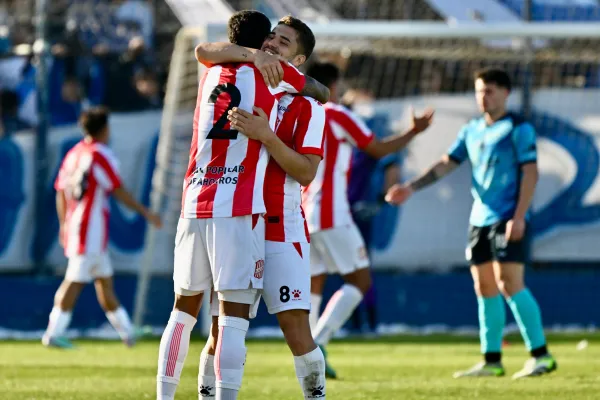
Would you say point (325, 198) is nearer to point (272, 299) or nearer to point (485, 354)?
point (485, 354)

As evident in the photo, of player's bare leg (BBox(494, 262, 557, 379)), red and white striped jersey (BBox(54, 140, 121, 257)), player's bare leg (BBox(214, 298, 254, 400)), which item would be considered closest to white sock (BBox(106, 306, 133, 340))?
red and white striped jersey (BBox(54, 140, 121, 257))

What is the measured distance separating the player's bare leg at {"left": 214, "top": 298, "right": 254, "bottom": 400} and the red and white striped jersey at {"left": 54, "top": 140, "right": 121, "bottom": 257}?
6.49m

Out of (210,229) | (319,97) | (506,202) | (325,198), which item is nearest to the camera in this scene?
(210,229)

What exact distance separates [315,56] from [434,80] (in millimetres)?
1438

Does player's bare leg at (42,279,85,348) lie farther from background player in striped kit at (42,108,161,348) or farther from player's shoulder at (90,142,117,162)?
player's shoulder at (90,142,117,162)

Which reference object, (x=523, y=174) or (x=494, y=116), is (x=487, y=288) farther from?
(x=494, y=116)

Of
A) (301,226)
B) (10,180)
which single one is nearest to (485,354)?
(301,226)

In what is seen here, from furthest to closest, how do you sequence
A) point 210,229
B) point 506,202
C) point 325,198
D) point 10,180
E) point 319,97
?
1. point 10,180
2. point 325,198
3. point 506,202
4. point 319,97
5. point 210,229

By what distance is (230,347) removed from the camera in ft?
17.5

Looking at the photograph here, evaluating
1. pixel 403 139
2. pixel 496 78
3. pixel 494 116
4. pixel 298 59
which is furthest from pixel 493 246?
pixel 298 59

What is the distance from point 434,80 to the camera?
585 inches

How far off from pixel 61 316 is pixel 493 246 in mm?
4623

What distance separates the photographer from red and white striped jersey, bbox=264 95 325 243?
5586 millimetres

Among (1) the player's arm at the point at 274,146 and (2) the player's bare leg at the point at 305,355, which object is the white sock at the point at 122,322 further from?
(1) the player's arm at the point at 274,146
